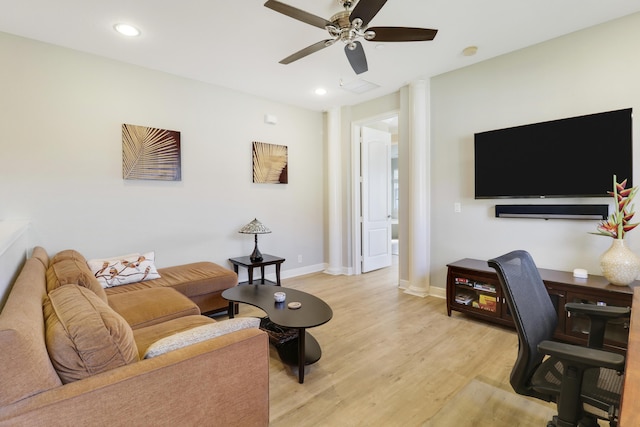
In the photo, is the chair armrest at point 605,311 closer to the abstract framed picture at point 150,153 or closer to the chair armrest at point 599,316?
the chair armrest at point 599,316

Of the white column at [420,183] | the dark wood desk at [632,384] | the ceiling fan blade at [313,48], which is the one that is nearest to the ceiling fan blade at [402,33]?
the ceiling fan blade at [313,48]

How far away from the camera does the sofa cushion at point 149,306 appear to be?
7.25 ft

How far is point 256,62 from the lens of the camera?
338cm

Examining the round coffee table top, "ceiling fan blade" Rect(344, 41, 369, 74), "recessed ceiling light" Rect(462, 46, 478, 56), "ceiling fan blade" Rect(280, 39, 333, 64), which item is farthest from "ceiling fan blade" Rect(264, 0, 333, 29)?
the round coffee table top

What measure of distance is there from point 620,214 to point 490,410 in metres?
1.90

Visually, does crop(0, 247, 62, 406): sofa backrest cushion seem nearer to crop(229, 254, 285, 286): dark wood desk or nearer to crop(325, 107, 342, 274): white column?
crop(229, 254, 285, 286): dark wood desk

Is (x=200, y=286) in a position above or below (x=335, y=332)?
above

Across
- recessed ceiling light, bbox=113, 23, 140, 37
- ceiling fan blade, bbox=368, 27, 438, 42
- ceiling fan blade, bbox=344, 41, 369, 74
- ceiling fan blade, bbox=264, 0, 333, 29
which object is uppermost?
recessed ceiling light, bbox=113, 23, 140, 37

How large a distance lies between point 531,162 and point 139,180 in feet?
13.6

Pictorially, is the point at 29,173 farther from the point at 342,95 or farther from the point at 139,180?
the point at 342,95

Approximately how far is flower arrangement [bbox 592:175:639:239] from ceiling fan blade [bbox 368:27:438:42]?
1.93 m

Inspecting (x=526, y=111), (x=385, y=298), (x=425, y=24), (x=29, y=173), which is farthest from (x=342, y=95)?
(x=29, y=173)

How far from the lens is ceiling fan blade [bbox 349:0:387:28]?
6.15 feet

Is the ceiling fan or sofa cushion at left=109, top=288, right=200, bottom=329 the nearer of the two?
the ceiling fan
